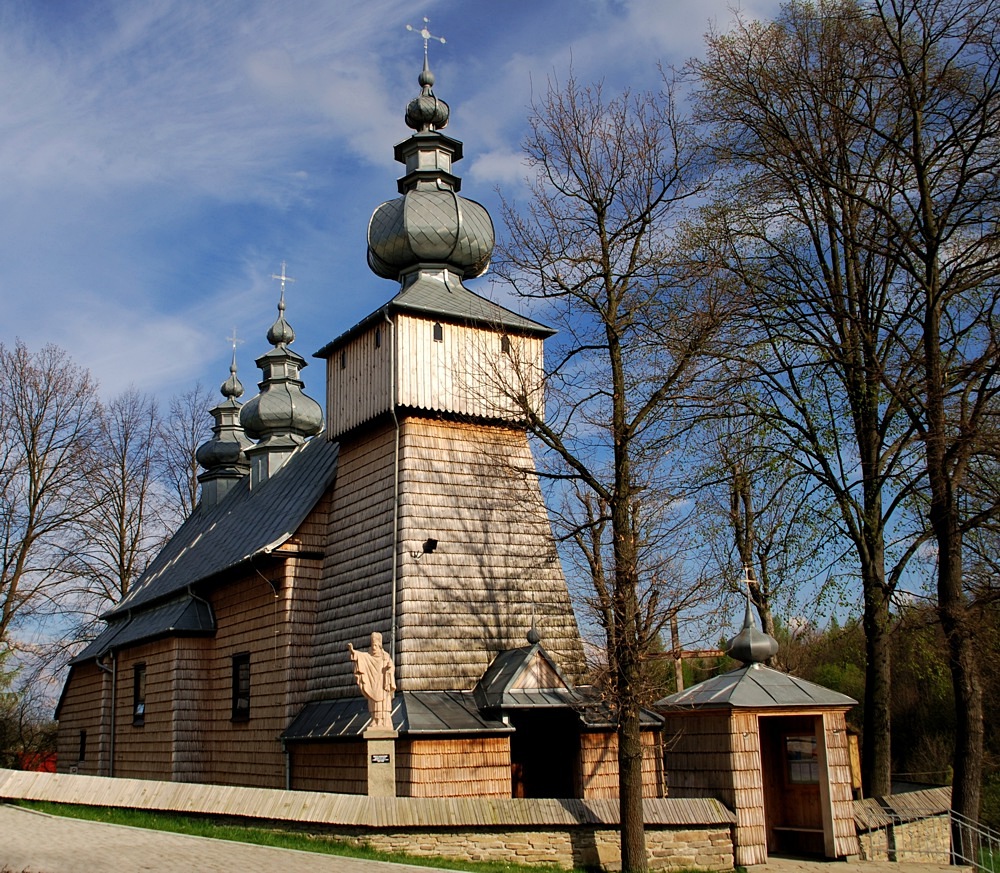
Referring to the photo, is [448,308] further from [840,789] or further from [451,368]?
[840,789]

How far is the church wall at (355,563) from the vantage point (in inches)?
687

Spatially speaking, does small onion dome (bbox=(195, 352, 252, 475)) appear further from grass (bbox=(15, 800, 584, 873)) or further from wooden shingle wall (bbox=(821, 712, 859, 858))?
wooden shingle wall (bbox=(821, 712, 859, 858))

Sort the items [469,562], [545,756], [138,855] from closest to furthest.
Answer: [138,855] → [469,562] → [545,756]

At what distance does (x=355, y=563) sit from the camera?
18.4 m

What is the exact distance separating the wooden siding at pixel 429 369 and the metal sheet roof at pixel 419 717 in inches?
188

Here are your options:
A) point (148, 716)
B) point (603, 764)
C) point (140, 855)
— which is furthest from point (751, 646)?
point (148, 716)

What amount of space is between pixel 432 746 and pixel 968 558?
10.4m

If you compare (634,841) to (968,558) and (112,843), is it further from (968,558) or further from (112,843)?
(968,558)

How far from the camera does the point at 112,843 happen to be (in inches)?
463

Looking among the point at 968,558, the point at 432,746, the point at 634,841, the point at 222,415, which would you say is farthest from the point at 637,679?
the point at 222,415

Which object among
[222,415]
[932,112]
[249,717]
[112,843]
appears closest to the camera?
[112,843]

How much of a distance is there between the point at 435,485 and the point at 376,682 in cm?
405

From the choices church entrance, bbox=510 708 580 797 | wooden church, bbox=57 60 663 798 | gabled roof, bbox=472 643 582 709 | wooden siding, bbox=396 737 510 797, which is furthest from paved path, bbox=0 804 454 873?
church entrance, bbox=510 708 580 797

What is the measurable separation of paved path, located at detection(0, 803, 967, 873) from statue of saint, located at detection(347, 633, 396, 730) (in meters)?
2.86
